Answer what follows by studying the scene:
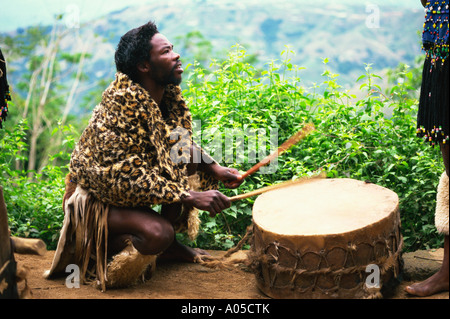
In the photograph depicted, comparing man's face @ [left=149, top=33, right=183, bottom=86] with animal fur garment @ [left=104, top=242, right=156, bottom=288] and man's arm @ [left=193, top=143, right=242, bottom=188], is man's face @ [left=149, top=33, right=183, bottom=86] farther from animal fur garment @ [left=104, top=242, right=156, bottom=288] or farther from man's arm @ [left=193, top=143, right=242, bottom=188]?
animal fur garment @ [left=104, top=242, right=156, bottom=288]

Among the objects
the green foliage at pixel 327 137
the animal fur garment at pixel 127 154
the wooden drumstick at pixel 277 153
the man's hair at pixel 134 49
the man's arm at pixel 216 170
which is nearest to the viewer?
the animal fur garment at pixel 127 154

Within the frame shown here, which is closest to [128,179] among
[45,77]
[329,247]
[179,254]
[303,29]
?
[179,254]

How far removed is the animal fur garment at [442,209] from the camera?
2.58 meters

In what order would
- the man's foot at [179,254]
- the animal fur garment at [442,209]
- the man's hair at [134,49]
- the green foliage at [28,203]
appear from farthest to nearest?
the green foliage at [28,203]
the man's foot at [179,254]
the man's hair at [134,49]
the animal fur garment at [442,209]

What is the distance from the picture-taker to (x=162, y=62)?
293cm

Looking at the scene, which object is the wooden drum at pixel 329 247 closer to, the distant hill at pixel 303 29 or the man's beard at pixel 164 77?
the man's beard at pixel 164 77

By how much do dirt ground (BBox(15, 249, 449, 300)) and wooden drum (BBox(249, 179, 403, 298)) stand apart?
192mm

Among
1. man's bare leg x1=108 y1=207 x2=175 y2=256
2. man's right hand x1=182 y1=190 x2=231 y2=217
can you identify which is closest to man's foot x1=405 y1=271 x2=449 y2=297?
man's right hand x1=182 y1=190 x2=231 y2=217

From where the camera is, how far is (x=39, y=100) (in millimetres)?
15523

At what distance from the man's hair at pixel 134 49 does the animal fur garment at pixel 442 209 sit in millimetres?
1701

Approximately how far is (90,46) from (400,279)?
16.3m

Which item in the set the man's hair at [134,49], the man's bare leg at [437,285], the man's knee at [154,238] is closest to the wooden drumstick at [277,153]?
the man's knee at [154,238]

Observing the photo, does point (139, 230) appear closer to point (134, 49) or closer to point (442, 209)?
point (134, 49)

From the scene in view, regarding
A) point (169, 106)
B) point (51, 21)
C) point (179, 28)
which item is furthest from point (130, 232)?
point (179, 28)
